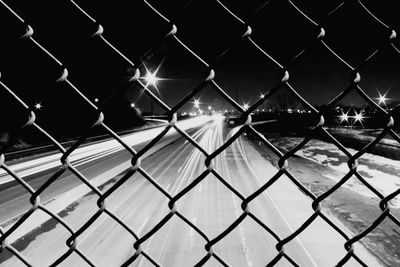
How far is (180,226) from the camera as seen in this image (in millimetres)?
13844

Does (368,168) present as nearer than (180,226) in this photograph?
No

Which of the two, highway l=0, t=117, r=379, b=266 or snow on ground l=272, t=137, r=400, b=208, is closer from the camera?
highway l=0, t=117, r=379, b=266

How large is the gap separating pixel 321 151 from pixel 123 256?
31.8 metres

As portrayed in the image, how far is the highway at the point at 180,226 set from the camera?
11.4m

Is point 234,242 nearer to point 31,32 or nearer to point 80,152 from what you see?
point 31,32

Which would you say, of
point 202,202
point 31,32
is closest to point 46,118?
point 202,202

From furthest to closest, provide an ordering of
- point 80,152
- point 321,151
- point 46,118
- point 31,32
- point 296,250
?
point 46,118, point 321,151, point 80,152, point 296,250, point 31,32

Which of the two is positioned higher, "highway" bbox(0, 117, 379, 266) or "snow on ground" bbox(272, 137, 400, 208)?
"highway" bbox(0, 117, 379, 266)

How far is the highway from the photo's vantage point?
11.4 meters

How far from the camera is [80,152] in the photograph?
30469 mm

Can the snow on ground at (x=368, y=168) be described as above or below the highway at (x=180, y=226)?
below

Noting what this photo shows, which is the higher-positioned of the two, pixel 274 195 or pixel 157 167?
pixel 157 167

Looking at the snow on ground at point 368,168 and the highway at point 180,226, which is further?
the snow on ground at point 368,168

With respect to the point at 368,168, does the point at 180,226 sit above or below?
above
